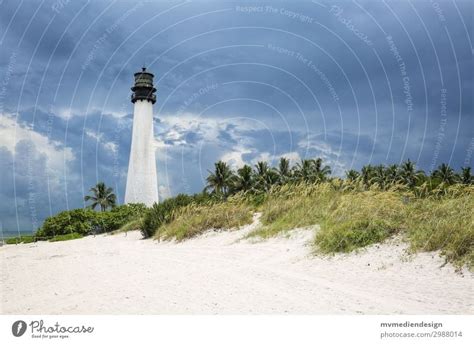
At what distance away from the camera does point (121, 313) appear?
417 centimetres

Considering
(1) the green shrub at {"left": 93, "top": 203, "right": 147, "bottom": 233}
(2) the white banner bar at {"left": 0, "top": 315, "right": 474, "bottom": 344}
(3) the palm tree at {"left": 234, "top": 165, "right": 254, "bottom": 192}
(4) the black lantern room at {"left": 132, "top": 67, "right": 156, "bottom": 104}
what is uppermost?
(4) the black lantern room at {"left": 132, "top": 67, "right": 156, "bottom": 104}

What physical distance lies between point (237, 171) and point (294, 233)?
40864mm

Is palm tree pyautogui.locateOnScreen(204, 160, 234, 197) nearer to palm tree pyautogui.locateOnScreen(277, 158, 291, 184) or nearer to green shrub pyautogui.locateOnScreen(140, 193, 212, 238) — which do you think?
palm tree pyautogui.locateOnScreen(277, 158, 291, 184)

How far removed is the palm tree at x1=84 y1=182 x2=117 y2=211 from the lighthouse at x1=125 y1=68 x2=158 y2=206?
19745mm

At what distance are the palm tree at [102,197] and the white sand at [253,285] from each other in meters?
48.1

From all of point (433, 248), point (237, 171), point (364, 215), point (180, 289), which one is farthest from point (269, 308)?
point (237, 171)

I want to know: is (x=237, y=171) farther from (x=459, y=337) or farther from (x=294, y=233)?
(x=459, y=337)

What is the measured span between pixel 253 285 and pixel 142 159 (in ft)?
105

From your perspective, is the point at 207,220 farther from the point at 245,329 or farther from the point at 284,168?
the point at 284,168

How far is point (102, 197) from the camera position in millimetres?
54281

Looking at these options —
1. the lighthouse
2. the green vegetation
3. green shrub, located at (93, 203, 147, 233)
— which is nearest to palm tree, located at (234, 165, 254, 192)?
the lighthouse

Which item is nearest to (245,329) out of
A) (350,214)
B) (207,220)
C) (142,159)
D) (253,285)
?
(253,285)

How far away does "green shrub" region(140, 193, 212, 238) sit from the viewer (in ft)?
45.8

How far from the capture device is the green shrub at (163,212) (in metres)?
13.9
